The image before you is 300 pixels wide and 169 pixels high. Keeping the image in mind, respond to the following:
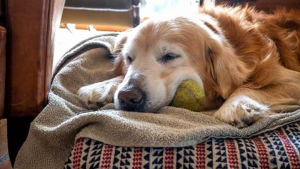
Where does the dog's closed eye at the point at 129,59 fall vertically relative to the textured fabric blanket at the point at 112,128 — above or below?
above

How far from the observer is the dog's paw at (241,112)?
1111 mm

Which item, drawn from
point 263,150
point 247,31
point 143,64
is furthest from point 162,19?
point 263,150

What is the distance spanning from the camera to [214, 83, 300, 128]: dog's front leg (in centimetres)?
112

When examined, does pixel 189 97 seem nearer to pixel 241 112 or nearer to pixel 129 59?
pixel 241 112

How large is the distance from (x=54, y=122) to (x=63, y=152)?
12 centimetres

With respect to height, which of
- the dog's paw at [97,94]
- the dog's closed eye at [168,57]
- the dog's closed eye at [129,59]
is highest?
the dog's closed eye at [168,57]

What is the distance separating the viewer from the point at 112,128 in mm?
966

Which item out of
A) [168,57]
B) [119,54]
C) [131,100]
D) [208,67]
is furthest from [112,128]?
[119,54]

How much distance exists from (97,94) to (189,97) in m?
0.37

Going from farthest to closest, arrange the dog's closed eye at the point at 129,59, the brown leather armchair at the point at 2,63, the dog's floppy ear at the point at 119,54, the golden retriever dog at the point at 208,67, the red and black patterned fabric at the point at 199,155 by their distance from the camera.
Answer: the dog's floppy ear at the point at 119,54
the dog's closed eye at the point at 129,59
the golden retriever dog at the point at 208,67
the brown leather armchair at the point at 2,63
the red and black patterned fabric at the point at 199,155

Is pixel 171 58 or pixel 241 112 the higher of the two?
pixel 171 58

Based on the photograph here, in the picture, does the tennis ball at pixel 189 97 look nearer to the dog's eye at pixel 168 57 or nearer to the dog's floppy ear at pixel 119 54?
the dog's eye at pixel 168 57

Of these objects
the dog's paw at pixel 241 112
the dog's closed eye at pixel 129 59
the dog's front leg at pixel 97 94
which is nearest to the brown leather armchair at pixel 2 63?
the dog's front leg at pixel 97 94

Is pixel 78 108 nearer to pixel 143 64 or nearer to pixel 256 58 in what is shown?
pixel 143 64
